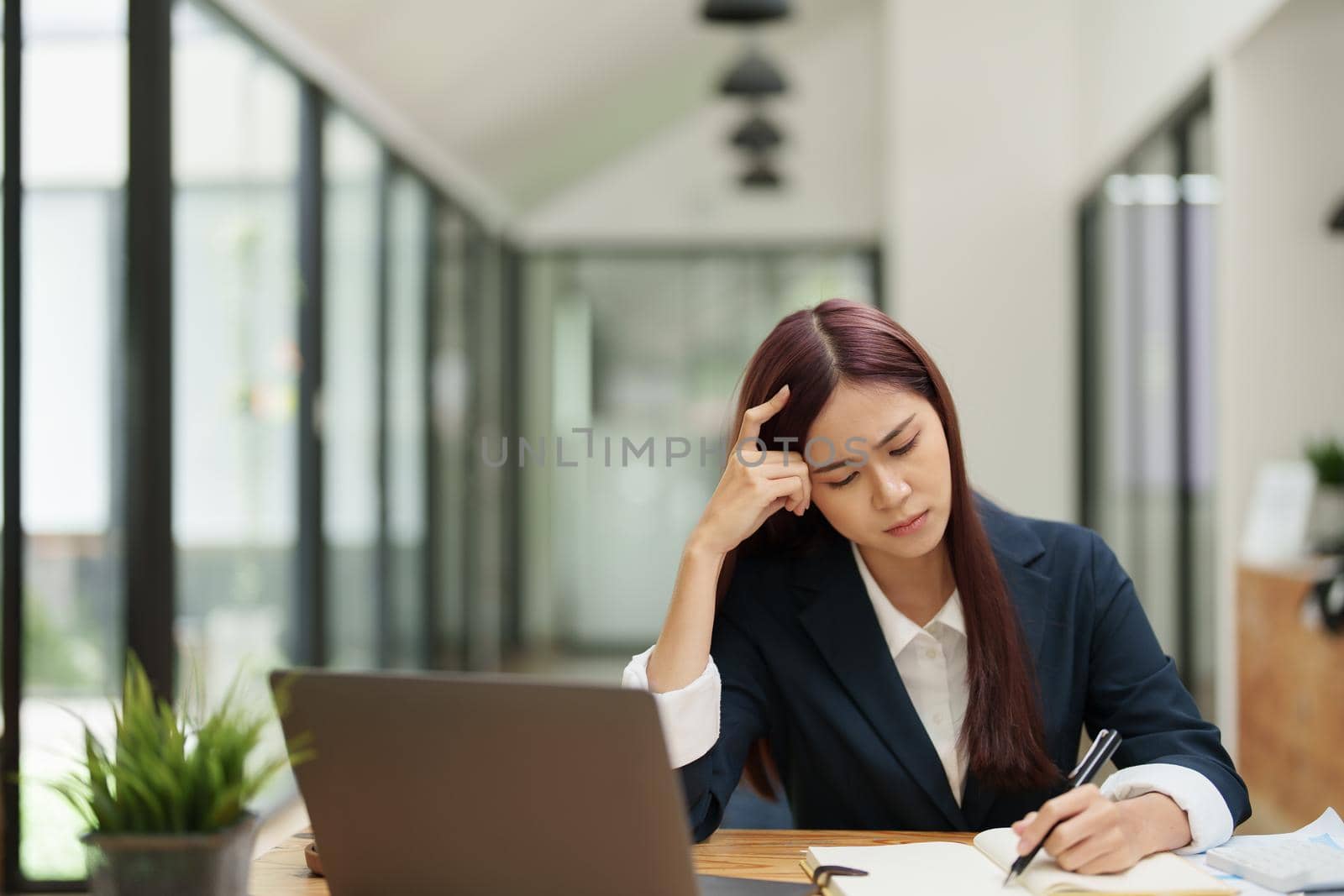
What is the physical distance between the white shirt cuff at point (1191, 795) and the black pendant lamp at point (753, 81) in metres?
3.65

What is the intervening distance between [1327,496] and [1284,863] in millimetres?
2836

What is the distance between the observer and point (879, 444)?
141 centimetres

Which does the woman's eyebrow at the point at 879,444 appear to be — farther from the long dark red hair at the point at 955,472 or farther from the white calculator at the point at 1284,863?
the white calculator at the point at 1284,863

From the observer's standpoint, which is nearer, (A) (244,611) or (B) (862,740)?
(B) (862,740)

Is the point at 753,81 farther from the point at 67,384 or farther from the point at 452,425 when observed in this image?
the point at 67,384

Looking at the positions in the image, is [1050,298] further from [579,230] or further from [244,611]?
[244,611]

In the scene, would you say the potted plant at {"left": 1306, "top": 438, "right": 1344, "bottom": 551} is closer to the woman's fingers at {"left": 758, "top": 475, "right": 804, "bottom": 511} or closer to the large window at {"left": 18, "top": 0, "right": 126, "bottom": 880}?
the woman's fingers at {"left": 758, "top": 475, "right": 804, "bottom": 511}

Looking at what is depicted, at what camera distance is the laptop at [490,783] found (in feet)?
2.99

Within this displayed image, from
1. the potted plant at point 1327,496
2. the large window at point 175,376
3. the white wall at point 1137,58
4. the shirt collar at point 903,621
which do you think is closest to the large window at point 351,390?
the large window at point 175,376

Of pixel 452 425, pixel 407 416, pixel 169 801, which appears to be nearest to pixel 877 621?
pixel 169 801

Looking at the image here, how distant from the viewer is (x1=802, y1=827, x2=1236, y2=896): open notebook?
1.08 meters

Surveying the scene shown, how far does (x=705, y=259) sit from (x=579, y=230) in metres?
0.77

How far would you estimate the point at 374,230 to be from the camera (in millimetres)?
5020

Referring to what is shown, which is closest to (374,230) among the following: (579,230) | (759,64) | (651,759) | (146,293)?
(759,64)
